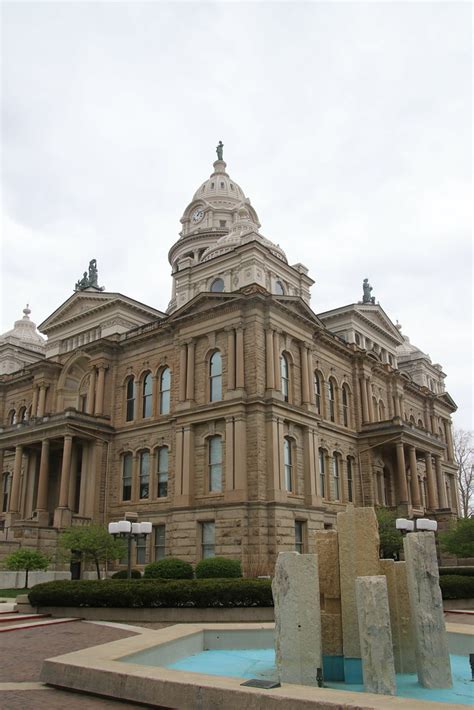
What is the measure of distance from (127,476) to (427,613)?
3047cm

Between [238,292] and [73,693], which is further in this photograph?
[238,292]

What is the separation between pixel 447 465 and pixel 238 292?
30.9 metres

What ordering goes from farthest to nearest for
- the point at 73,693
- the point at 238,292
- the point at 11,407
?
the point at 11,407 < the point at 238,292 < the point at 73,693

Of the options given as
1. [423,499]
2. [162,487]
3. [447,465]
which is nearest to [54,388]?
[162,487]

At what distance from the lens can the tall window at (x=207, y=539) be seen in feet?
103

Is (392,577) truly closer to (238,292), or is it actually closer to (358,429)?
(238,292)

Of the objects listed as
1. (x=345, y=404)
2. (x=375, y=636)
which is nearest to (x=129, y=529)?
(x=375, y=636)

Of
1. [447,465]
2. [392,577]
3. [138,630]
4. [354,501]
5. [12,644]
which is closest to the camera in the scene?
[392,577]

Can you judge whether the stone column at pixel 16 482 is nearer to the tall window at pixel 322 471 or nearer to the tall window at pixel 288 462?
the tall window at pixel 288 462

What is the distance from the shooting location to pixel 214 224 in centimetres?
6259

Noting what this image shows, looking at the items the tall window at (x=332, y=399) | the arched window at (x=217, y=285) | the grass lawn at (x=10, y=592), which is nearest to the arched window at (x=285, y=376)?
the tall window at (x=332, y=399)

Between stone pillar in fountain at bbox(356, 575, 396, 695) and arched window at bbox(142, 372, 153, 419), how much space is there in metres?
30.3

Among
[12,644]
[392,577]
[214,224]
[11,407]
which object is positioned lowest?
[12,644]

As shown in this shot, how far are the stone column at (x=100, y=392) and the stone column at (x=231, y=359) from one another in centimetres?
1096
